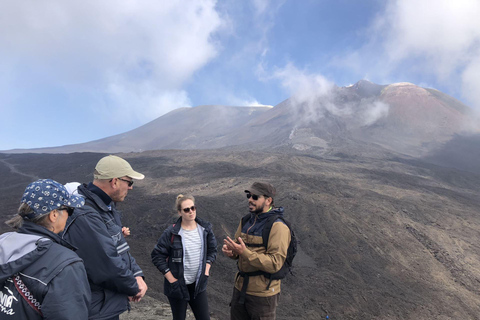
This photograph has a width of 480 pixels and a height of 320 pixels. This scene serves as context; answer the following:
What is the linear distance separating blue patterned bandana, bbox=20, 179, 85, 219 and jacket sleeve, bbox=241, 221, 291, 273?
4.91 ft

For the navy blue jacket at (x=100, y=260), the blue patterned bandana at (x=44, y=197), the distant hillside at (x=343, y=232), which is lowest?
the distant hillside at (x=343, y=232)

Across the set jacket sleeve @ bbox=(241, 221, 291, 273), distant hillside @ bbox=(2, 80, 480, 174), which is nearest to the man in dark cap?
jacket sleeve @ bbox=(241, 221, 291, 273)

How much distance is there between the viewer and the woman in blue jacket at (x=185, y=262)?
2939 millimetres

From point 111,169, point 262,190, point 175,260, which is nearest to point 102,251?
point 111,169

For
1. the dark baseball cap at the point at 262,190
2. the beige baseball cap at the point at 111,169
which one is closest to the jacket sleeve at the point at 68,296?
the beige baseball cap at the point at 111,169

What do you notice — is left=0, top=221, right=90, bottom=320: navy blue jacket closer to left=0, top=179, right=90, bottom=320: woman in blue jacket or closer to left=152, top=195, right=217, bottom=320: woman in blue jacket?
left=0, top=179, right=90, bottom=320: woman in blue jacket

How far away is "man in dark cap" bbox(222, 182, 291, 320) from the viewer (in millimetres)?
2578

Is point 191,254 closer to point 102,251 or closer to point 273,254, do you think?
point 273,254

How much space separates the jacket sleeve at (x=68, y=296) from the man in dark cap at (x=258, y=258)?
1.25 metres

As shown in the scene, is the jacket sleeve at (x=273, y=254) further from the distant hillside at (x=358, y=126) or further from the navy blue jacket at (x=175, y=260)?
the distant hillside at (x=358, y=126)

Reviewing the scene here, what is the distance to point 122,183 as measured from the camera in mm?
2318

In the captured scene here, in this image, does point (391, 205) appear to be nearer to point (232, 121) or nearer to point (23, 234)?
point (23, 234)

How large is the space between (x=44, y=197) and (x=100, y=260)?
536mm

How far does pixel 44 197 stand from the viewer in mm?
1604
